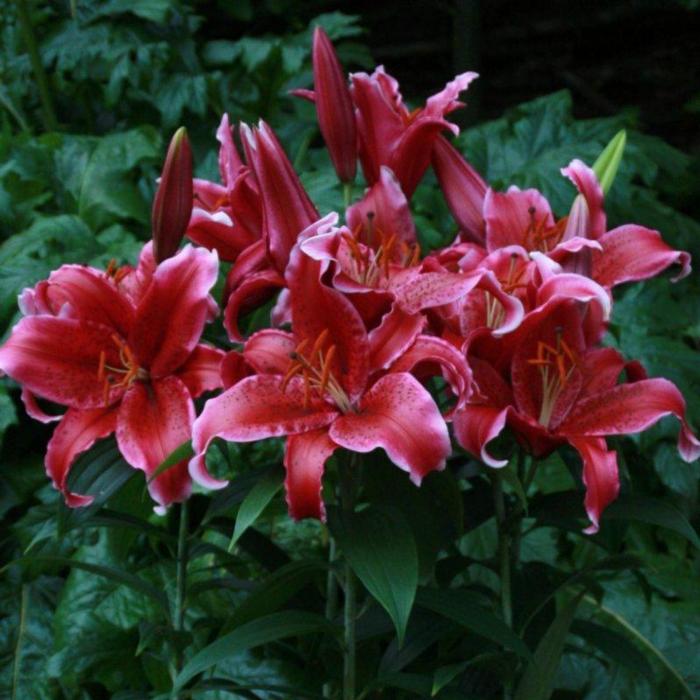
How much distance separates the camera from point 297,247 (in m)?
0.73

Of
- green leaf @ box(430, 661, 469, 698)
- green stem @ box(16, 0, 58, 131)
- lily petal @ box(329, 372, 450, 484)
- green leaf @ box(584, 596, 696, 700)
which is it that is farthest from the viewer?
green stem @ box(16, 0, 58, 131)

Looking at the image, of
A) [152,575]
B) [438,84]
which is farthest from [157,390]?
[438,84]

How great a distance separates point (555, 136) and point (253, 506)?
4.58 ft

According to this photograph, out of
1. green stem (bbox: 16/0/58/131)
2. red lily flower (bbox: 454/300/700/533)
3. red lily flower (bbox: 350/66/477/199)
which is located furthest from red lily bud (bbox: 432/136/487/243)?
green stem (bbox: 16/0/58/131)

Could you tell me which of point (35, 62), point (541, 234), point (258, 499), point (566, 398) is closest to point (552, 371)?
point (566, 398)

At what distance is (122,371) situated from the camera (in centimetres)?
82

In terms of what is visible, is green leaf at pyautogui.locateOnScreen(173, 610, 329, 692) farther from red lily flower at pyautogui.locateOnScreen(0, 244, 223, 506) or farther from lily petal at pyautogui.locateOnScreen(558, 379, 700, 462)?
lily petal at pyautogui.locateOnScreen(558, 379, 700, 462)

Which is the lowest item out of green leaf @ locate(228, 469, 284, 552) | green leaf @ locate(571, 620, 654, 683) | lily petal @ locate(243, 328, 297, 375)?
green leaf @ locate(571, 620, 654, 683)

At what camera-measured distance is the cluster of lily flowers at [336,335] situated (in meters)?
0.72

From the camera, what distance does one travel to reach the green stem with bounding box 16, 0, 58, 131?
2020mm

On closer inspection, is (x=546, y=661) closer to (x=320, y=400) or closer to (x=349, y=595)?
(x=349, y=595)

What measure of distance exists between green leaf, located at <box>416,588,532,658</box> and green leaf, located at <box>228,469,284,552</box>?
14 cm

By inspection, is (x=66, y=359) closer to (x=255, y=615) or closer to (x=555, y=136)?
(x=255, y=615)

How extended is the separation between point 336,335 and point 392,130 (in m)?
0.21
